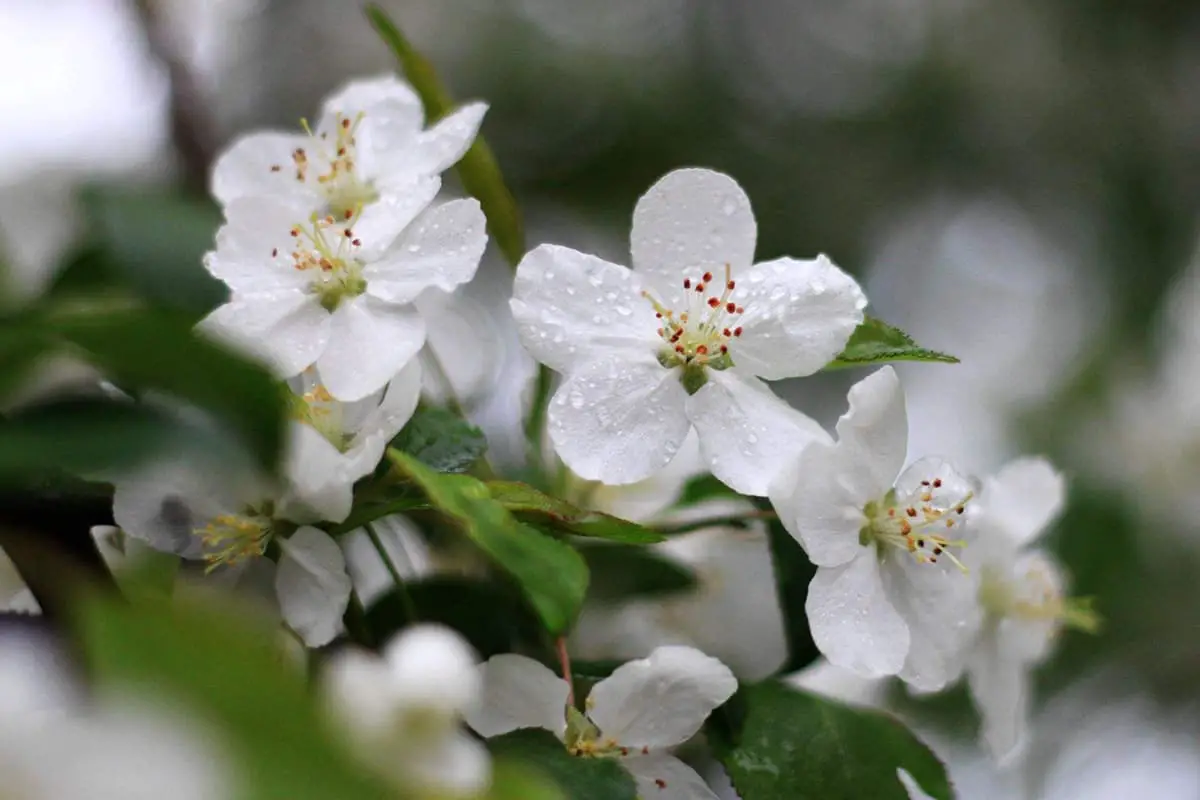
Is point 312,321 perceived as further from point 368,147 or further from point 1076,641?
point 1076,641

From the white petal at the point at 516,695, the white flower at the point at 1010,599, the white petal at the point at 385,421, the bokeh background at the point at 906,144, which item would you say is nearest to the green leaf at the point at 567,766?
the white petal at the point at 516,695

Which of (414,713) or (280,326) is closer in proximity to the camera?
(414,713)

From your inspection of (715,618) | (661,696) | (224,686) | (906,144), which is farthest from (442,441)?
(906,144)

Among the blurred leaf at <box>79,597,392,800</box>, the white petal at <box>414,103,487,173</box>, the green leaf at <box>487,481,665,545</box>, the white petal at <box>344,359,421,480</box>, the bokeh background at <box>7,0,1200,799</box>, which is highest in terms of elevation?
the blurred leaf at <box>79,597,392,800</box>

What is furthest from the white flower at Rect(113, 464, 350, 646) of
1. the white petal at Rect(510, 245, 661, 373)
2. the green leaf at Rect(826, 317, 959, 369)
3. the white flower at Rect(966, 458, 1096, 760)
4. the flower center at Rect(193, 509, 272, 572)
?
the white flower at Rect(966, 458, 1096, 760)

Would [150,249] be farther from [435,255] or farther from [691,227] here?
[691,227]

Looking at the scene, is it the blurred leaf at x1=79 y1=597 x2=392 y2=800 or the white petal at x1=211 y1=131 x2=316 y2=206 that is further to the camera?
the white petal at x1=211 y1=131 x2=316 y2=206

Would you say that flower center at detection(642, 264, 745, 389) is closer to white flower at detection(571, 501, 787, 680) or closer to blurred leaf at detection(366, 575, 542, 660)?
blurred leaf at detection(366, 575, 542, 660)
